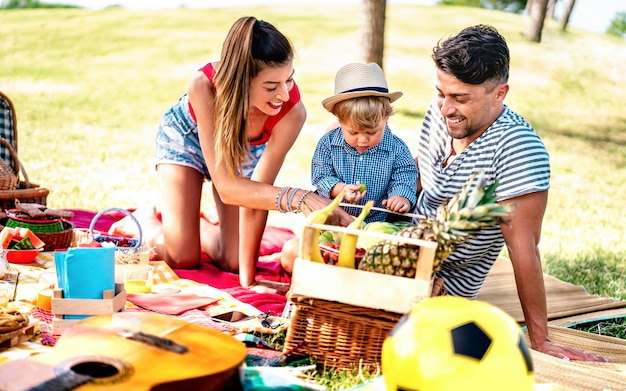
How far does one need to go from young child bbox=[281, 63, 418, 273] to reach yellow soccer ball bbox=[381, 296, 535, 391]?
5.76 ft

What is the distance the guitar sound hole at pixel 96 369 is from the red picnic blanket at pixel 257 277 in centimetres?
169

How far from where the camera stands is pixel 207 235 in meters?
5.34

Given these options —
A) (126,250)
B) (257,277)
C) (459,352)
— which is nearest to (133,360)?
(459,352)

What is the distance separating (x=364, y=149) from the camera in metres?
4.38

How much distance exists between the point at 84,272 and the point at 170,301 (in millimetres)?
797

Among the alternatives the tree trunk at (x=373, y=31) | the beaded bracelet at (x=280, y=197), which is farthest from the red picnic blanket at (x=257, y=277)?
the tree trunk at (x=373, y=31)

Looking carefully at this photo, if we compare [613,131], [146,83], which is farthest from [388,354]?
[146,83]

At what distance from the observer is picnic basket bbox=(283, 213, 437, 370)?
2.85 metres

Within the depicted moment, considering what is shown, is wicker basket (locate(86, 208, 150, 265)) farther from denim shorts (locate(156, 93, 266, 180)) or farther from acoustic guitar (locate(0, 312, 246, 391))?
acoustic guitar (locate(0, 312, 246, 391))

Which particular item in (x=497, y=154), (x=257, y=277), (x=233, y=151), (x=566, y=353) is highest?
(x=497, y=154)

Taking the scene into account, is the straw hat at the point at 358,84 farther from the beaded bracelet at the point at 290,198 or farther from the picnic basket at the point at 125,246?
the picnic basket at the point at 125,246

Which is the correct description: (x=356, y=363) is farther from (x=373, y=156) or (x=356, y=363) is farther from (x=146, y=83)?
(x=146, y=83)

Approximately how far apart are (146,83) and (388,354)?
53.6 feet

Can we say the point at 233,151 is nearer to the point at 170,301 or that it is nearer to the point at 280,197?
the point at 280,197
